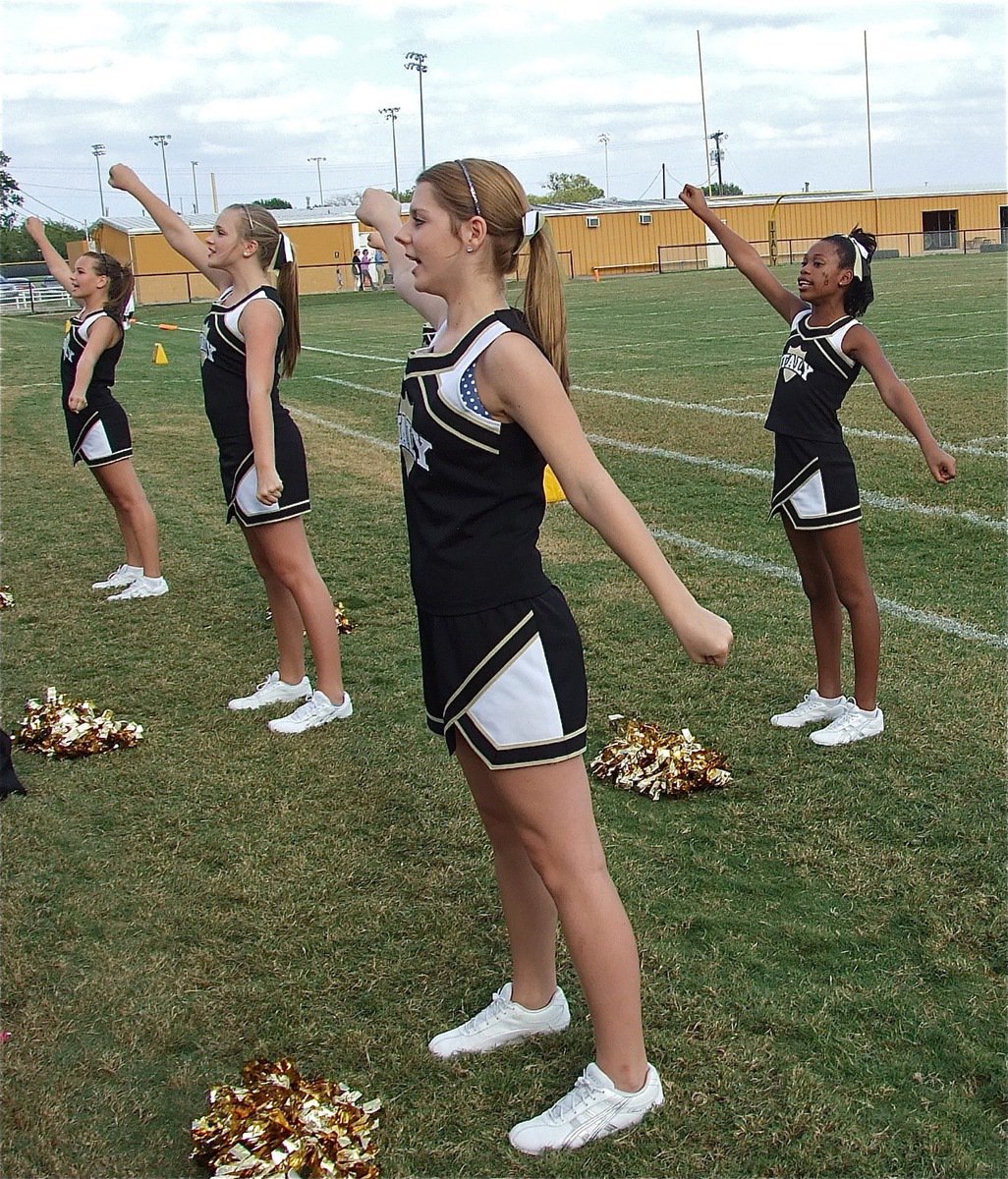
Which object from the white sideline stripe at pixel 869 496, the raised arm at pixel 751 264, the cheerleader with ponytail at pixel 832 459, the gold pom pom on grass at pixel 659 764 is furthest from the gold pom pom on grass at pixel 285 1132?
the white sideline stripe at pixel 869 496

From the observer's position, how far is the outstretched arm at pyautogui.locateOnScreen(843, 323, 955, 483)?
4.39 metres

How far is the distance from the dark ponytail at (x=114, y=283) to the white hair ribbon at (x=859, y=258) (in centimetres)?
409

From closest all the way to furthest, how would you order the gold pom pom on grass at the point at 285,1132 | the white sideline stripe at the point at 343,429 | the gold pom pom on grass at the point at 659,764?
the gold pom pom on grass at the point at 285,1132, the gold pom pom on grass at the point at 659,764, the white sideline stripe at the point at 343,429

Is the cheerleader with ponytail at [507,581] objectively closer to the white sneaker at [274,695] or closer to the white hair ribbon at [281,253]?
the white hair ribbon at [281,253]

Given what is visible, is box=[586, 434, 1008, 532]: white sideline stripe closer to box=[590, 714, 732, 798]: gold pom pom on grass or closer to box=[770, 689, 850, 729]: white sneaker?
box=[770, 689, 850, 729]: white sneaker

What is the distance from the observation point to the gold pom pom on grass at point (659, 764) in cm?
415

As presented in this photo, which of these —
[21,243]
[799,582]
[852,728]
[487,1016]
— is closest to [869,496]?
[799,582]

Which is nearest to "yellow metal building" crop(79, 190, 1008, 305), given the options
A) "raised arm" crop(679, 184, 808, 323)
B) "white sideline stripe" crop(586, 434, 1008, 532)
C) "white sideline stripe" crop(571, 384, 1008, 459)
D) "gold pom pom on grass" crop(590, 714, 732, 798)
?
"white sideline stripe" crop(571, 384, 1008, 459)

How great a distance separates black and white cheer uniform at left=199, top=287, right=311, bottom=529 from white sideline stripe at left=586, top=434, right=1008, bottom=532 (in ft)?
14.0

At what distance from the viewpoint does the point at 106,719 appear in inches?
194

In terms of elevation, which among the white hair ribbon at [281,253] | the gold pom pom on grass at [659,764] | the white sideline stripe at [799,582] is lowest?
the gold pom pom on grass at [659,764]

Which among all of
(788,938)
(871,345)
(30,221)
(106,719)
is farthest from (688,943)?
(30,221)

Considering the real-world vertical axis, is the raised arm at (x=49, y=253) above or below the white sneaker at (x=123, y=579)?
above

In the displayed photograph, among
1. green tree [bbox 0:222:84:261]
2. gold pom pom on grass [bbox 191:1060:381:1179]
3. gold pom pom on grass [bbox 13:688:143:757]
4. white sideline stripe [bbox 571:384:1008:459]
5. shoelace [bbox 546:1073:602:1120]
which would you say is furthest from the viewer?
green tree [bbox 0:222:84:261]
